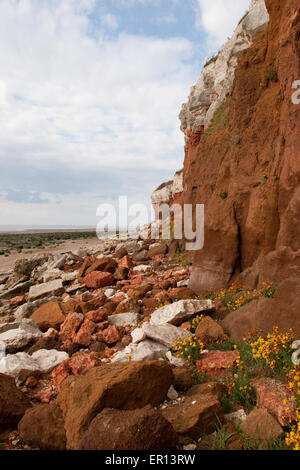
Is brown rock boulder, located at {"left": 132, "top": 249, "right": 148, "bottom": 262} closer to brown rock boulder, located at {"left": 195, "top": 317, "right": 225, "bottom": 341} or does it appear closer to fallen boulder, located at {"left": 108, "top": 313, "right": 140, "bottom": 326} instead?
fallen boulder, located at {"left": 108, "top": 313, "right": 140, "bottom": 326}

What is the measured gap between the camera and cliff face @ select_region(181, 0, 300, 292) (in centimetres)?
620

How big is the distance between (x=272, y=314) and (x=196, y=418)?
2220 millimetres

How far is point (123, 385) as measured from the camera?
11.0 feet

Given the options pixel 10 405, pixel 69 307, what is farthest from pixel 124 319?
pixel 10 405

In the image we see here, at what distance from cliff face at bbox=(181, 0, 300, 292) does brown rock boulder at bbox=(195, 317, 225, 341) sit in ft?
5.04

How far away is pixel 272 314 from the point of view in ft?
15.5

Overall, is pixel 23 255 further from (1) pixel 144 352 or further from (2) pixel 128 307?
(1) pixel 144 352

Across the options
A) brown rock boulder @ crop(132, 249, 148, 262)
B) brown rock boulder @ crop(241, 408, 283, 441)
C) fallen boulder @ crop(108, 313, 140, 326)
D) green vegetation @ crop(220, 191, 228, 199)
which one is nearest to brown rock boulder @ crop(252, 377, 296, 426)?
brown rock boulder @ crop(241, 408, 283, 441)

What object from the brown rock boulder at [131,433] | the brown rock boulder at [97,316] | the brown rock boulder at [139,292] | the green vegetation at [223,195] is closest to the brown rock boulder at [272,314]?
the brown rock boulder at [131,433]
